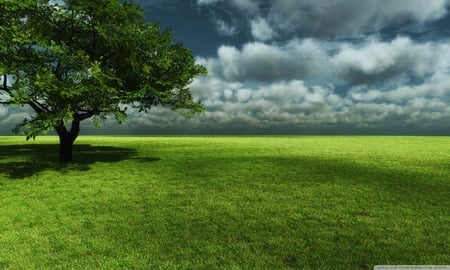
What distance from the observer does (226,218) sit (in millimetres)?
13227

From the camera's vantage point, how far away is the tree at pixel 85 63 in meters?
21.9

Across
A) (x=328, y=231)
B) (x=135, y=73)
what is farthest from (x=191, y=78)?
(x=328, y=231)

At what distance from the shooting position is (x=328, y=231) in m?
11.5

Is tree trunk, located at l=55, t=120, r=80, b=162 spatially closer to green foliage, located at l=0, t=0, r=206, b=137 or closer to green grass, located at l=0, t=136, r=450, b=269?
green foliage, located at l=0, t=0, r=206, b=137

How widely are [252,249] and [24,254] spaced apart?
7542 millimetres

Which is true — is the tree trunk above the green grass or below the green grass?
above

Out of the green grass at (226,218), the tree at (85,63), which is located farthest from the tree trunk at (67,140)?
the green grass at (226,218)

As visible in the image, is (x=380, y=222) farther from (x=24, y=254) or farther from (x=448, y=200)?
(x=24, y=254)

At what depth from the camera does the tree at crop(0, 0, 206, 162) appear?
2191 centimetres

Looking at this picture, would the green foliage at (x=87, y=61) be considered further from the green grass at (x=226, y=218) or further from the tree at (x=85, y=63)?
the green grass at (x=226, y=218)

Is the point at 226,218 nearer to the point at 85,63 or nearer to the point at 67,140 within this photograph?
the point at 85,63

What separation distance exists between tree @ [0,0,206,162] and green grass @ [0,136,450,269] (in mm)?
5789

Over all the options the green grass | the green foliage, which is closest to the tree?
the green foliage

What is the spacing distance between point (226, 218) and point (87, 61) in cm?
1751
